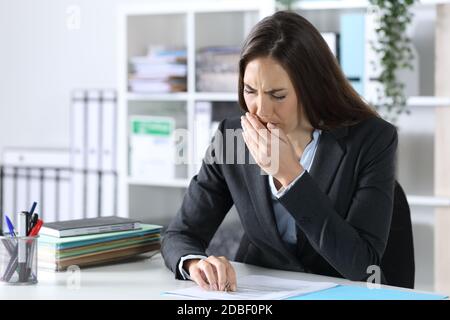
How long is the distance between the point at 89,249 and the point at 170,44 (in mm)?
2070

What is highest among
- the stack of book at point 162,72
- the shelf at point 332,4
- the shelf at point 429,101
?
the shelf at point 332,4

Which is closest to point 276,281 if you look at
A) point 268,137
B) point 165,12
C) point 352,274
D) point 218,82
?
point 352,274

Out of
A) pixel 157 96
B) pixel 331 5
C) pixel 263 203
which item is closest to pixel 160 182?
pixel 157 96

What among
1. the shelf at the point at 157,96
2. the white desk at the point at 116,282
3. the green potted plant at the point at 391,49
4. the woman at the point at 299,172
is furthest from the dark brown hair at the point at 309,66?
the shelf at the point at 157,96

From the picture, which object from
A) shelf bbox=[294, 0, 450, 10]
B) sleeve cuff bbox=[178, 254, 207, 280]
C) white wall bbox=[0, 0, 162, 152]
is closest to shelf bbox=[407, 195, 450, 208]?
shelf bbox=[294, 0, 450, 10]

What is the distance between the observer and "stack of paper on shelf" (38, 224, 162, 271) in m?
1.91

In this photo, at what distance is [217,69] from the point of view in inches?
143

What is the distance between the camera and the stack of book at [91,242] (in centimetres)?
192

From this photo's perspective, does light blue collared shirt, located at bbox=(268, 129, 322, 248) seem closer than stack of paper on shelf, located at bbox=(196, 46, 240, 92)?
Yes

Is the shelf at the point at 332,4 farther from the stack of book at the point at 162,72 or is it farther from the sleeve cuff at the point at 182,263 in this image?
the sleeve cuff at the point at 182,263

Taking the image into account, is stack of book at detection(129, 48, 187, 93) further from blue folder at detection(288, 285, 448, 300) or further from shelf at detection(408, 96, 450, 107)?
blue folder at detection(288, 285, 448, 300)

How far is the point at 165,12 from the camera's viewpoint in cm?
371

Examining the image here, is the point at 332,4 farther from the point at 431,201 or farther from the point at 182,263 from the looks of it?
the point at 182,263
